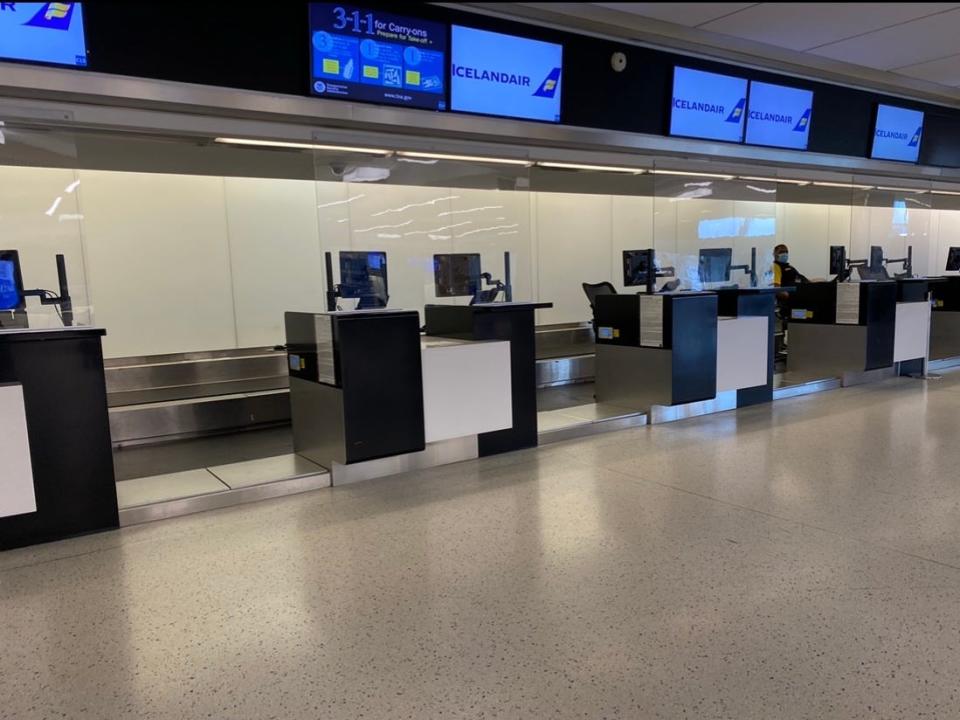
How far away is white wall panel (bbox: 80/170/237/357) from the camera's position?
6.92 m

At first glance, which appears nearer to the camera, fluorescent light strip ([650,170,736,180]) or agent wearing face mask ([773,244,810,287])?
fluorescent light strip ([650,170,736,180])

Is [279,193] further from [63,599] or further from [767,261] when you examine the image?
[63,599]

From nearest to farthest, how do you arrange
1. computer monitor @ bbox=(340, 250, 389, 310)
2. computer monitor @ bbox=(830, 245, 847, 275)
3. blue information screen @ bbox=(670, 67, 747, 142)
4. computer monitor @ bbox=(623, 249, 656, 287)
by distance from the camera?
computer monitor @ bbox=(340, 250, 389, 310) → blue information screen @ bbox=(670, 67, 747, 142) → computer monitor @ bbox=(623, 249, 656, 287) → computer monitor @ bbox=(830, 245, 847, 275)

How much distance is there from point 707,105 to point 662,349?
2344 millimetres

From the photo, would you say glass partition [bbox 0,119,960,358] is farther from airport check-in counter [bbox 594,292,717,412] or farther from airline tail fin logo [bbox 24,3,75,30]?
airline tail fin logo [bbox 24,3,75,30]

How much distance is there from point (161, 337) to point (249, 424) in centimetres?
178

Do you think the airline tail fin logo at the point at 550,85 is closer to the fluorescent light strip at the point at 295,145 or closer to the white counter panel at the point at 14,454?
the fluorescent light strip at the point at 295,145

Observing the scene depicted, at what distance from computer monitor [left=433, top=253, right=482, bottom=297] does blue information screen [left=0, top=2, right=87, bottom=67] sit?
2.47 meters

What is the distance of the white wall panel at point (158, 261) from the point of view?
22.7ft

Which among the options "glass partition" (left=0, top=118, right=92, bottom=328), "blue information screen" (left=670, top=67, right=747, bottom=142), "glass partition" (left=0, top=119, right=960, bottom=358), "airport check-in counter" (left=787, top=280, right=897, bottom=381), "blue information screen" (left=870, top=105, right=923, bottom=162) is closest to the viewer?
"glass partition" (left=0, top=118, right=92, bottom=328)

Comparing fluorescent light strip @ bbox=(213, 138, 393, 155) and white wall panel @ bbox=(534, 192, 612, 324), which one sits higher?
fluorescent light strip @ bbox=(213, 138, 393, 155)

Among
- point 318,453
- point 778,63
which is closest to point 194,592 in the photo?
point 318,453

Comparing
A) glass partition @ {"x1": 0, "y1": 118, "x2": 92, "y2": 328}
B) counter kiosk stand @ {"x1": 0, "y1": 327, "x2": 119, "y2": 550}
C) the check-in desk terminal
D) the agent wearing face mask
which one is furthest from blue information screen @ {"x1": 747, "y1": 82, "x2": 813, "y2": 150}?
counter kiosk stand @ {"x1": 0, "y1": 327, "x2": 119, "y2": 550}

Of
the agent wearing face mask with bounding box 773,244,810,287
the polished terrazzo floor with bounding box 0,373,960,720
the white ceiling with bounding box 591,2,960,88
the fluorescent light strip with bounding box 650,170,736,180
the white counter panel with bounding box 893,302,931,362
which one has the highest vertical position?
the white ceiling with bounding box 591,2,960,88
